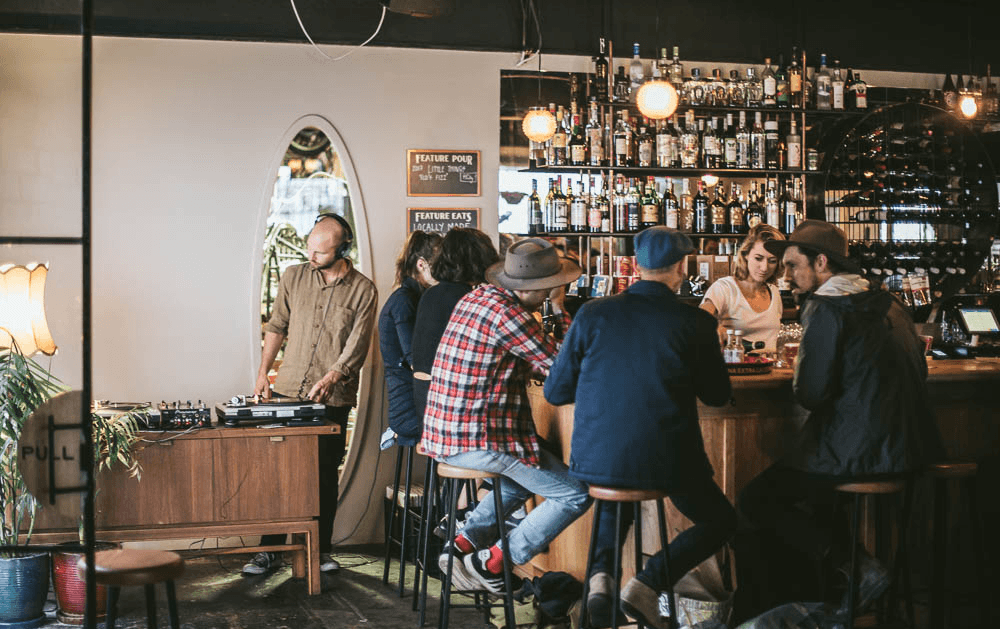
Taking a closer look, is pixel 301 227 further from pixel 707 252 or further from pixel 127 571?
pixel 127 571

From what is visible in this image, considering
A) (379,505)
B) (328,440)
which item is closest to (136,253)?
(328,440)

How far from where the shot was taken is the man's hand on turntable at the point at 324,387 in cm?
547

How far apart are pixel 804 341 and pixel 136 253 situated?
3.82m

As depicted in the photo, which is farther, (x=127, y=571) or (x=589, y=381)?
(x=589, y=381)

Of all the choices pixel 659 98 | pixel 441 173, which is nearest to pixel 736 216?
pixel 659 98

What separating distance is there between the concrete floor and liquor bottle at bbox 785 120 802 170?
3.49m

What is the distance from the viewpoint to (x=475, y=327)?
401 centimetres

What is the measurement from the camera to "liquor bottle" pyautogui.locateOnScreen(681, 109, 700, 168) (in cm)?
659

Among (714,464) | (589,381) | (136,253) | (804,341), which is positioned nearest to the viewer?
(589,381)

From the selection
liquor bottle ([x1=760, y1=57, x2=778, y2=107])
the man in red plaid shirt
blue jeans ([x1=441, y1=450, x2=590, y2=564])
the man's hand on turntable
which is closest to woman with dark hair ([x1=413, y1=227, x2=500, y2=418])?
the man in red plaid shirt

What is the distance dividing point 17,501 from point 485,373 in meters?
2.08

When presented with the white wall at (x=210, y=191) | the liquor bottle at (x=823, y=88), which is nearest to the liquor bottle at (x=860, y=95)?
the liquor bottle at (x=823, y=88)

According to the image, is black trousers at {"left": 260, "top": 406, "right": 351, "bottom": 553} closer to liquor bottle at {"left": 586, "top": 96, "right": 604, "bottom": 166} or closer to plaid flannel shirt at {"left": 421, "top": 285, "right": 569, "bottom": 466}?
plaid flannel shirt at {"left": 421, "top": 285, "right": 569, "bottom": 466}

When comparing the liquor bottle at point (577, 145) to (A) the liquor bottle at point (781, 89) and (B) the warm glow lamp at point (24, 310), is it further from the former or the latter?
(B) the warm glow lamp at point (24, 310)
